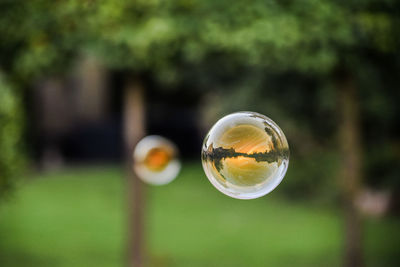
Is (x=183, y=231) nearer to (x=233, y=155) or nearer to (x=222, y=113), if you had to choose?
(x=222, y=113)

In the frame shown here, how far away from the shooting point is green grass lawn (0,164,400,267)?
280 inches

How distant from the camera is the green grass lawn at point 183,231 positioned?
7117 mm

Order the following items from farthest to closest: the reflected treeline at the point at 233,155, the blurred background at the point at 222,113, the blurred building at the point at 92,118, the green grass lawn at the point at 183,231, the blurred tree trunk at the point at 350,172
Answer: the blurred building at the point at 92,118, the green grass lawn at the point at 183,231, the blurred tree trunk at the point at 350,172, the blurred background at the point at 222,113, the reflected treeline at the point at 233,155

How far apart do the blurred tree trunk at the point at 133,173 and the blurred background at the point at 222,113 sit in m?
0.02

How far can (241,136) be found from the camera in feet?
10.2

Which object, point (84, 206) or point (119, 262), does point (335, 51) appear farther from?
point (84, 206)

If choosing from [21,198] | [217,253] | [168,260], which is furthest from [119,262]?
[21,198]

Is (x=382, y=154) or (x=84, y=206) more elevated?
(x=382, y=154)

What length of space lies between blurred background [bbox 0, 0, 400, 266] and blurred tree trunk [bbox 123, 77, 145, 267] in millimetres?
24

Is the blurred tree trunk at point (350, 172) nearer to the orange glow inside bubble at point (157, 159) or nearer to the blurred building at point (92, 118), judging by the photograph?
the orange glow inside bubble at point (157, 159)

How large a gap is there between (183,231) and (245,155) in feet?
19.7

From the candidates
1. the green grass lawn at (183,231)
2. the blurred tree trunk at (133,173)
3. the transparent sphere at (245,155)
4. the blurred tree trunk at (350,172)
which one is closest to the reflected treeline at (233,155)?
the transparent sphere at (245,155)

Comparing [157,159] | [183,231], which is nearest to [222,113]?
[183,231]

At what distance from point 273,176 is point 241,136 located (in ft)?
1.23
